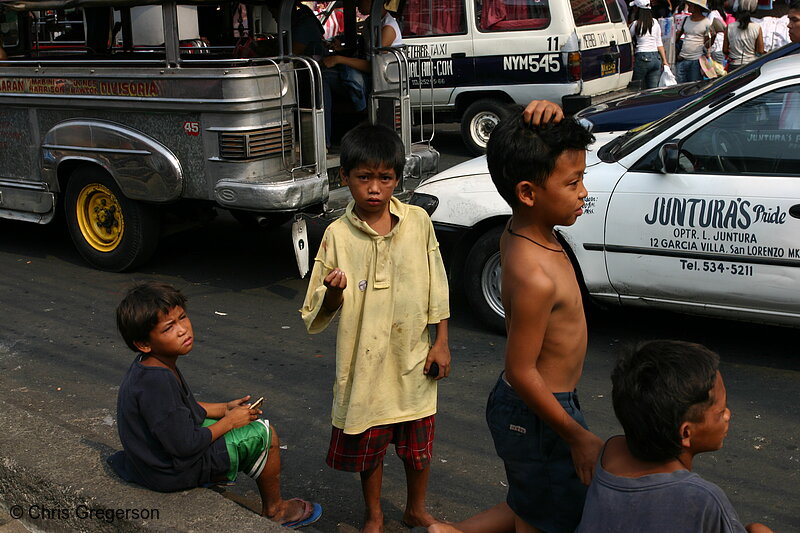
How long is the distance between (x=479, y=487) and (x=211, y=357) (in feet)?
7.32

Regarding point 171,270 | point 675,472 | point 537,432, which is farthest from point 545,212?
point 171,270

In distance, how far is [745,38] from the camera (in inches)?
476

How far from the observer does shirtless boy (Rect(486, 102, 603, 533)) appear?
2428 mm

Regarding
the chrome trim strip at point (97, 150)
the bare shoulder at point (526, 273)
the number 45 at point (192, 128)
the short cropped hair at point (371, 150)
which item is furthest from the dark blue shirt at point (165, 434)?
the chrome trim strip at point (97, 150)

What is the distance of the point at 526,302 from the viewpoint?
95.4 inches

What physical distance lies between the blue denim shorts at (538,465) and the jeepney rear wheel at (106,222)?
495 centimetres

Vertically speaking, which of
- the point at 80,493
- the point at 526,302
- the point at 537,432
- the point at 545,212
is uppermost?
the point at 545,212

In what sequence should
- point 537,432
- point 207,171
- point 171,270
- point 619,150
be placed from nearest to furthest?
point 537,432 → point 619,150 → point 207,171 → point 171,270

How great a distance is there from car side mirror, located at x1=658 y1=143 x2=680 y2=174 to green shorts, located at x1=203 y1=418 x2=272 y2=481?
2.77 meters

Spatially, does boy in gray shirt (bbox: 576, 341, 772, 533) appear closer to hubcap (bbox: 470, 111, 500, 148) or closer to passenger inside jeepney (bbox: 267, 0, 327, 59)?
passenger inside jeepney (bbox: 267, 0, 327, 59)

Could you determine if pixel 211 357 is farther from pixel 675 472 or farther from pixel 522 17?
pixel 522 17

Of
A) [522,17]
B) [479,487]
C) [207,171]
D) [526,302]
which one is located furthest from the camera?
[522,17]

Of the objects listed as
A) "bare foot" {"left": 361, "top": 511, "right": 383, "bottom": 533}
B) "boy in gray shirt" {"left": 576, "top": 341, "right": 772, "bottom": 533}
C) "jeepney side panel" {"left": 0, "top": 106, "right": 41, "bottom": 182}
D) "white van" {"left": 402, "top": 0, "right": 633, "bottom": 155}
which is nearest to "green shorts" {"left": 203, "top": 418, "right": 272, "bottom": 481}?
"bare foot" {"left": 361, "top": 511, "right": 383, "bottom": 533}

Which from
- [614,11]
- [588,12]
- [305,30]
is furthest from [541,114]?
[614,11]
